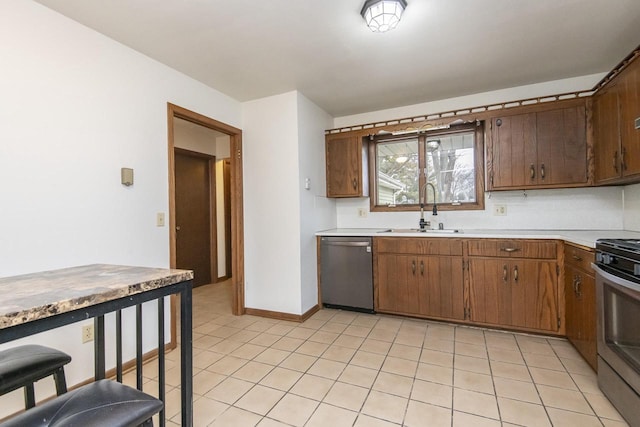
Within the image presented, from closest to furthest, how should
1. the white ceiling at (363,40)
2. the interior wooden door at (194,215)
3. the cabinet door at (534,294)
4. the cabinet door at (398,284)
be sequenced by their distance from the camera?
the white ceiling at (363,40) → the cabinet door at (534,294) → the cabinet door at (398,284) → the interior wooden door at (194,215)

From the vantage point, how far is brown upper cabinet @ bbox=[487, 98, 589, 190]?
8.84 ft

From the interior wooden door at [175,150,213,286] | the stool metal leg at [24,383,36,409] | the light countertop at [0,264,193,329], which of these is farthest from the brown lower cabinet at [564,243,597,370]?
the interior wooden door at [175,150,213,286]

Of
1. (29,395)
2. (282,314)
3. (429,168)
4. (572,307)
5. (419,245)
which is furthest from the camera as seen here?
(429,168)

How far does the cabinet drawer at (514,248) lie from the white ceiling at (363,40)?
5.07 ft

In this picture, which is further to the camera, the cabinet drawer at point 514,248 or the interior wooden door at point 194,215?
the interior wooden door at point 194,215

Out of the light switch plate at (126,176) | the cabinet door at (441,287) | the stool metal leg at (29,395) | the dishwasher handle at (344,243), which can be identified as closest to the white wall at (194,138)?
the light switch plate at (126,176)

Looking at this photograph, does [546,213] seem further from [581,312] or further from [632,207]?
[581,312]

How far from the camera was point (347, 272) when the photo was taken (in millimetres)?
3312

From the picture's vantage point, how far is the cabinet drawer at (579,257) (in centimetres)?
199

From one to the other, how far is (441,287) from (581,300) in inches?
40.7

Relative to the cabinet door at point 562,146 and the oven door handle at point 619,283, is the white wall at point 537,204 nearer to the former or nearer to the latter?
the cabinet door at point 562,146

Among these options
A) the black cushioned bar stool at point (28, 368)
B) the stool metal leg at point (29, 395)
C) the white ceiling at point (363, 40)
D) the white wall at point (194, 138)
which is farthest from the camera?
the white wall at point (194, 138)

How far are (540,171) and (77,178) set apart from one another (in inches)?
147

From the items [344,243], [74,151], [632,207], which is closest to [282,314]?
[344,243]
